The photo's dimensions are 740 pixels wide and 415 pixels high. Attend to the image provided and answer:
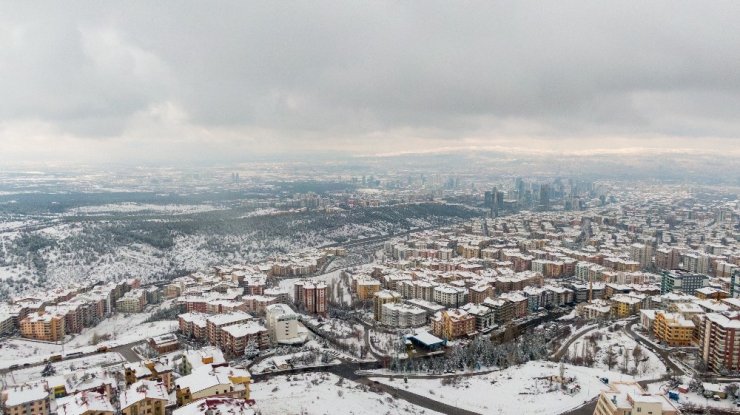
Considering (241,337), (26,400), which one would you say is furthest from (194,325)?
(26,400)

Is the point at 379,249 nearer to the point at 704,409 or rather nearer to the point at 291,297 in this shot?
the point at 291,297

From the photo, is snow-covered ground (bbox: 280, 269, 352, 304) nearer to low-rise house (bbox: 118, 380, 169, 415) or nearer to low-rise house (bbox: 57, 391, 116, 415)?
low-rise house (bbox: 118, 380, 169, 415)

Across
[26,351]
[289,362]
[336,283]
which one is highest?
[289,362]

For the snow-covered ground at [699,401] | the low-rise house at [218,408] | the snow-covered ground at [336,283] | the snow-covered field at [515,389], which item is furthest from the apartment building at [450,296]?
the low-rise house at [218,408]

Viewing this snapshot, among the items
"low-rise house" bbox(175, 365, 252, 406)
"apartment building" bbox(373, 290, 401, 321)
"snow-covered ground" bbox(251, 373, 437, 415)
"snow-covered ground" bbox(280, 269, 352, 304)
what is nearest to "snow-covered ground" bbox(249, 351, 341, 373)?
"snow-covered ground" bbox(251, 373, 437, 415)

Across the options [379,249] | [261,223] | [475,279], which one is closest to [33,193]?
[261,223]

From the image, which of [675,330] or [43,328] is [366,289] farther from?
[43,328]

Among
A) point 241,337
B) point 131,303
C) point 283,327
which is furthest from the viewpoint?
point 131,303
